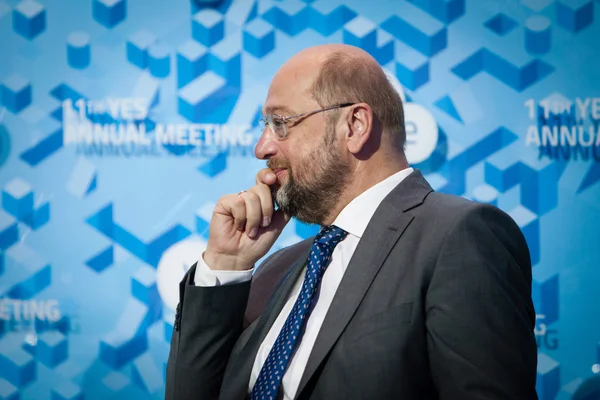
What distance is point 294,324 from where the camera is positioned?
1486 mm

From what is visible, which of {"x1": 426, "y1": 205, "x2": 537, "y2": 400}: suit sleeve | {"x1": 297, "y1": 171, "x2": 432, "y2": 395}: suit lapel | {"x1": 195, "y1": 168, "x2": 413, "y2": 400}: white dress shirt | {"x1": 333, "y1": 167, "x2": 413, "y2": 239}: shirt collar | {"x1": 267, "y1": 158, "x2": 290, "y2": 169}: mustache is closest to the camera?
{"x1": 426, "y1": 205, "x2": 537, "y2": 400}: suit sleeve

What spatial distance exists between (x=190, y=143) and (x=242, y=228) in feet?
3.61

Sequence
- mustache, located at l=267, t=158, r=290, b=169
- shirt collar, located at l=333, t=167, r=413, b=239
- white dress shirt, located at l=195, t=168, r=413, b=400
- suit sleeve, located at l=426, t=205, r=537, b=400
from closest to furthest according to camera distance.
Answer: suit sleeve, located at l=426, t=205, r=537, b=400, white dress shirt, located at l=195, t=168, r=413, b=400, shirt collar, located at l=333, t=167, r=413, b=239, mustache, located at l=267, t=158, r=290, b=169

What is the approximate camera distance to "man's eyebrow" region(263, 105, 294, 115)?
1647mm

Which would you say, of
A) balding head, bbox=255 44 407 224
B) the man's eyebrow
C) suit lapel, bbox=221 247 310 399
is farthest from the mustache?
suit lapel, bbox=221 247 310 399

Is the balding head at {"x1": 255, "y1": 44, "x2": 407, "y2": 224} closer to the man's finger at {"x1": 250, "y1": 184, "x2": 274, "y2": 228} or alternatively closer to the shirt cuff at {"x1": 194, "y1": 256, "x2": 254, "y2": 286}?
the man's finger at {"x1": 250, "y1": 184, "x2": 274, "y2": 228}

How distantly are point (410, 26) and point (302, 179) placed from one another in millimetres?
1366

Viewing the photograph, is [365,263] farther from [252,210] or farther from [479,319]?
[252,210]

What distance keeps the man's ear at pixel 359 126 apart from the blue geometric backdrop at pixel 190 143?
3.60 feet

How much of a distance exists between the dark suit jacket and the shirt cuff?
0.88 ft

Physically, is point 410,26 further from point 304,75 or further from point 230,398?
point 230,398

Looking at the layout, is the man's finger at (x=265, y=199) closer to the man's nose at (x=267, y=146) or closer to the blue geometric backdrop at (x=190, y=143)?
the man's nose at (x=267, y=146)

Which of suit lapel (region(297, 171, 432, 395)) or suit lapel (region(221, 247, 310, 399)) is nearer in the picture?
suit lapel (region(297, 171, 432, 395))

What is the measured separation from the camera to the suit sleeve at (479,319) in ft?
3.99
